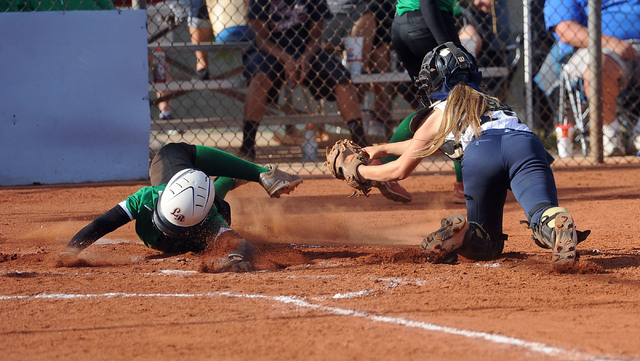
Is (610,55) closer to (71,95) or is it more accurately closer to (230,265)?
(71,95)

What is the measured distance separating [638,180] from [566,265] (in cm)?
421

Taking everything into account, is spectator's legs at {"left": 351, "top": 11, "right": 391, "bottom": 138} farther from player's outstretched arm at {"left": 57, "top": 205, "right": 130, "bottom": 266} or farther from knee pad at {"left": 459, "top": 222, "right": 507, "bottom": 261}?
player's outstretched arm at {"left": 57, "top": 205, "right": 130, "bottom": 266}

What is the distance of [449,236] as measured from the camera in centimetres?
400

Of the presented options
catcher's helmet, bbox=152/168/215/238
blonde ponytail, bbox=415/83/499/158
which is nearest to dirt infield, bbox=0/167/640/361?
catcher's helmet, bbox=152/168/215/238

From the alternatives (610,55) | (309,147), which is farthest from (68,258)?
(610,55)

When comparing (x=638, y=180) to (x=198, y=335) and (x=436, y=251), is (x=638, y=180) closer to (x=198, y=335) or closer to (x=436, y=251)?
(x=436, y=251)

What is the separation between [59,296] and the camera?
361 centimetres

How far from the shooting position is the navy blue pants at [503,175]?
3.90 metres

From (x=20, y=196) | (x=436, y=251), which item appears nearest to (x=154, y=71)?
(x=20, y=196)

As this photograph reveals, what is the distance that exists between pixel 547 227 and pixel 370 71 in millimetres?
5911

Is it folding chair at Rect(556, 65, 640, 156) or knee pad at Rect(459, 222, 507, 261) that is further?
folding chair at Rect(556, 65, 640, 156)

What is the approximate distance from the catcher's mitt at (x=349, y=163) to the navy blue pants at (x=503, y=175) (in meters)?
0.60

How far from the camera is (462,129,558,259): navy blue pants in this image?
12.8 feet

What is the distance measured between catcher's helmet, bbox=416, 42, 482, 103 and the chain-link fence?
373cm
